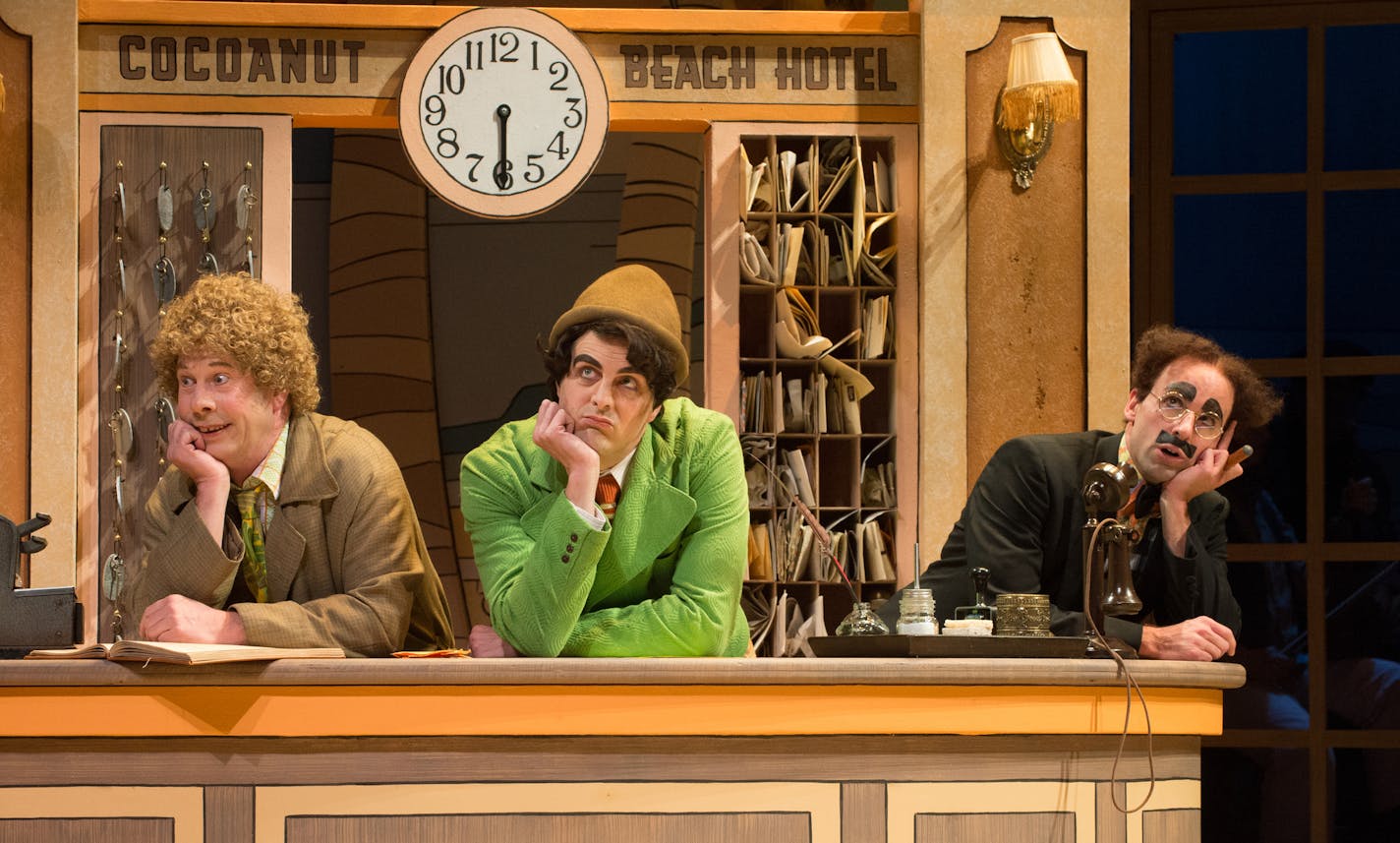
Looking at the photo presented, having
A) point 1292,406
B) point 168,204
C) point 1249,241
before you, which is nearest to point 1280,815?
point 1292,406

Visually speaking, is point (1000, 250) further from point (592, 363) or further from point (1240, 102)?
point (592, 363)

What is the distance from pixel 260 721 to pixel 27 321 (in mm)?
3530

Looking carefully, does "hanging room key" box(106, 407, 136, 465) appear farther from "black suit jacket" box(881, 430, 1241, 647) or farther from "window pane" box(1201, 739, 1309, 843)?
"window pane" box(1201, 739, 1309, 843)

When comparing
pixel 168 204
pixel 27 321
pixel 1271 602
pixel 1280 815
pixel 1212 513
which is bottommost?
pixel 1280 815

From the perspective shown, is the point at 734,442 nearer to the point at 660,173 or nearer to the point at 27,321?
Result: the point at 27,321

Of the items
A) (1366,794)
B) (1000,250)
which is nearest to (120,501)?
(1000,250)

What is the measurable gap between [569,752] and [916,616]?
0.67 meters

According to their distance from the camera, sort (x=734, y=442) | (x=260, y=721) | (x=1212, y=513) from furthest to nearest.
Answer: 1. (x=1212, y=513)
2. (x=734, y=442)
3. (x=260, y=721)

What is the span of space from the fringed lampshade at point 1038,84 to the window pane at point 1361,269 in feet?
4.02

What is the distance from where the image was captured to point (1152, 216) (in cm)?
607

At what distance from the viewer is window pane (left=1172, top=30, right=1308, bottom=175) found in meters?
6.05

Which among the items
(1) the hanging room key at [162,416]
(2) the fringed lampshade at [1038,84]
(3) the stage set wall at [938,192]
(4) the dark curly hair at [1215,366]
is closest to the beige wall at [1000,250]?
(3) the stage set wall at [938,192]

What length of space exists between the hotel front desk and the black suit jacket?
2.39 feet

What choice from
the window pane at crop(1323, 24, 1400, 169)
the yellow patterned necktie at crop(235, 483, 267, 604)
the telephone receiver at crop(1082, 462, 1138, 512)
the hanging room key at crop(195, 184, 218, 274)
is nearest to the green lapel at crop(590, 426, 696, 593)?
the yellow patterned necktie at crop(235, 483, 267, 604)
